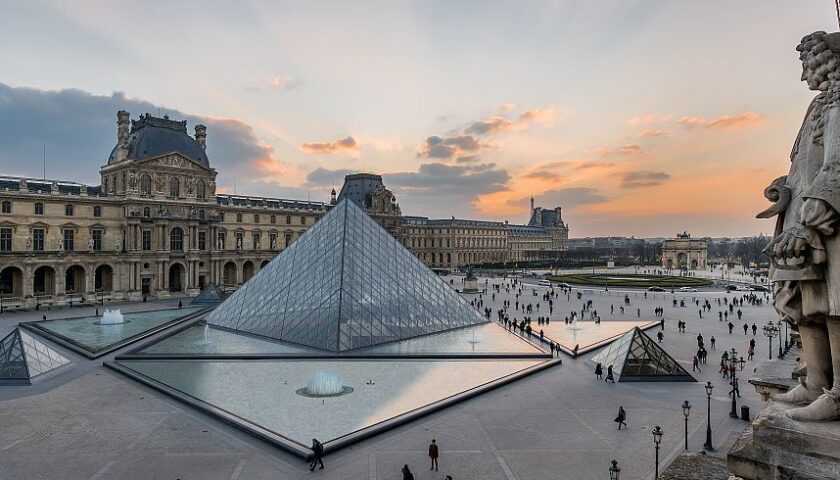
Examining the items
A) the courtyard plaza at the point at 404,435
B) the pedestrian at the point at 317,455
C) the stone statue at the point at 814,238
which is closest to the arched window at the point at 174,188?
the courtyard plaza at the point at 404,435

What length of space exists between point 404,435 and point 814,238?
36.8ft

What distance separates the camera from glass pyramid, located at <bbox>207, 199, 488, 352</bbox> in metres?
23.2

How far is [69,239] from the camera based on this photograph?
43562 millimetres

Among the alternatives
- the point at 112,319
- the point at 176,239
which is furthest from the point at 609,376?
the point at 176,239

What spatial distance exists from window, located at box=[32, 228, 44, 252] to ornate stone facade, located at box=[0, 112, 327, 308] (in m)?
0.07

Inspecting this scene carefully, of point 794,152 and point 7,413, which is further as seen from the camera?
point 7,413

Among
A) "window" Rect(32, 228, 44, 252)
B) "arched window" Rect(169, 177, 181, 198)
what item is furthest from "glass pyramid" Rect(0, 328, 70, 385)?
"arched window" Rect(169, 177, 181, 198)

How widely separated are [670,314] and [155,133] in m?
46.0

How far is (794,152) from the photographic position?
10.8 ft

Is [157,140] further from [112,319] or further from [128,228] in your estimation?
[112,319]

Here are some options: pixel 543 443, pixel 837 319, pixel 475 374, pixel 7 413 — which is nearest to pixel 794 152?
pixel 837 319

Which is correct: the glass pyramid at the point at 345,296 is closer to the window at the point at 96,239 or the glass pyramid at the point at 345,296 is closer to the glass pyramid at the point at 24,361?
the glass pyramid at the point at 24,361

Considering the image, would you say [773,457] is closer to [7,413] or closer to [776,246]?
[776,246]

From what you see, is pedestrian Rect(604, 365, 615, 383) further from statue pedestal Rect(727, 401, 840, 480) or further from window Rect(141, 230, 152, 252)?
window Rect(141, 230, 152, 252)
